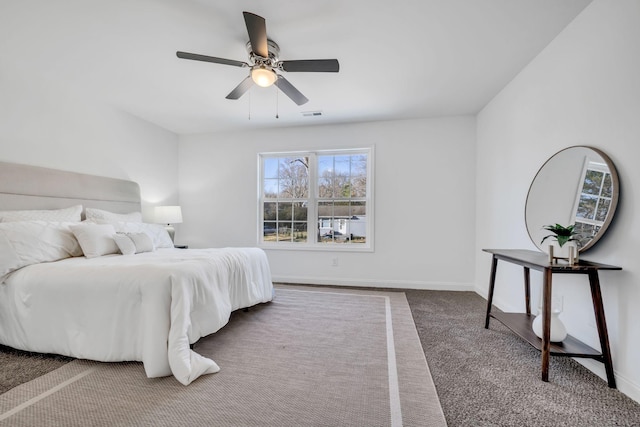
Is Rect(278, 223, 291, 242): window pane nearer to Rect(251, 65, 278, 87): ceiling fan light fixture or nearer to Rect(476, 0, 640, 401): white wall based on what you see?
Rect(251, 65, 278, 87): ceiling fan light fixture

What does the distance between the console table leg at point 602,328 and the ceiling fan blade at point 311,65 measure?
2137 mm

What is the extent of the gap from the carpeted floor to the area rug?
0.13 meters

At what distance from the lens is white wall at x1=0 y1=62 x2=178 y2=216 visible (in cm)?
260

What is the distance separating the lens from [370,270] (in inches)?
162

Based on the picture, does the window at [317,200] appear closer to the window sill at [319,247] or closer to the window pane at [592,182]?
the window sill at [319,247]

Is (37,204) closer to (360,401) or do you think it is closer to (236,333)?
(236,333)

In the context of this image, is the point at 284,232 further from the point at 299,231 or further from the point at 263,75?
the point at 263,75

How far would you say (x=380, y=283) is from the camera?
408 centimetres

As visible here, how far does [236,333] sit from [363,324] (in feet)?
3.82

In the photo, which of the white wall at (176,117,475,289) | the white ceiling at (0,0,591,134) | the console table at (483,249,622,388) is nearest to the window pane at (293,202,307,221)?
the white wall at (176,117,475,289)

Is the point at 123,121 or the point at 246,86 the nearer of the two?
the point at 246,86

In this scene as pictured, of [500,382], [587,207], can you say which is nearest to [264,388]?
[500,382]

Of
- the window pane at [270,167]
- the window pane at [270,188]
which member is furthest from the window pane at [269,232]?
the window pane at [270,167]

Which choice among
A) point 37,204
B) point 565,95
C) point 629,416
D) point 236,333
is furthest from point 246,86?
point 629,416
